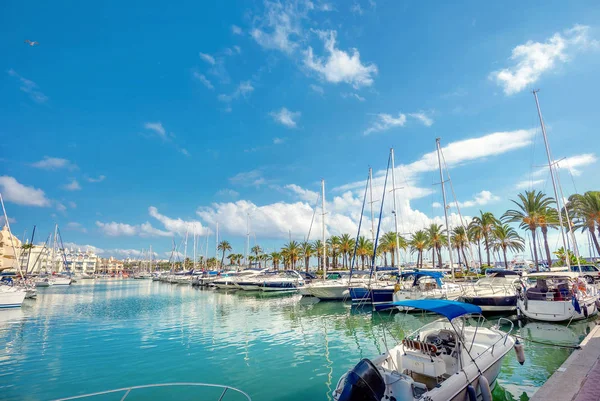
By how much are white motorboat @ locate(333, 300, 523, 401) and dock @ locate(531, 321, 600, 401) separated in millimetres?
1284

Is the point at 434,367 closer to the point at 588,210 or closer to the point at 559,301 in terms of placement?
the point at 559,301

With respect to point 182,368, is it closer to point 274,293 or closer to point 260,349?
point 260,349

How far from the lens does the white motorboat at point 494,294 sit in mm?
22281

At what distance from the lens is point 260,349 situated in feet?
52.1

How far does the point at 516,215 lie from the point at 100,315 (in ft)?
183

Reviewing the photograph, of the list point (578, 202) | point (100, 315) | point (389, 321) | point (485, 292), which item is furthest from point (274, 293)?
point (578, 202)

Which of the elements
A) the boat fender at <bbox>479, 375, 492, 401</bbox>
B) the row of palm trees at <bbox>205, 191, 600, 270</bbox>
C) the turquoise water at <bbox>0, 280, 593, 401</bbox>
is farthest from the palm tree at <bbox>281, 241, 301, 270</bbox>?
the boat fender at <bbox>479, 375, 492, 401</bbox>

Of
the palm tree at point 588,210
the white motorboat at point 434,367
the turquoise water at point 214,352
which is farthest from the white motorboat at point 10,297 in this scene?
the palm tree at point 588,210

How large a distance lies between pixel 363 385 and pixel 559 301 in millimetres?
19433

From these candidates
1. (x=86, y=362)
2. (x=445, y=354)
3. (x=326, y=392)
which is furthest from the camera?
(x=86, y=362)

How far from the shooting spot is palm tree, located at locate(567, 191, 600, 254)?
38.6 m

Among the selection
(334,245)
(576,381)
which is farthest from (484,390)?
(334,245)

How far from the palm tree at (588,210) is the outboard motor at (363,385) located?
48.3m

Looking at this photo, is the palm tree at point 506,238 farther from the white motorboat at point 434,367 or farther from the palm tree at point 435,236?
the white motorboat at point 434,367
